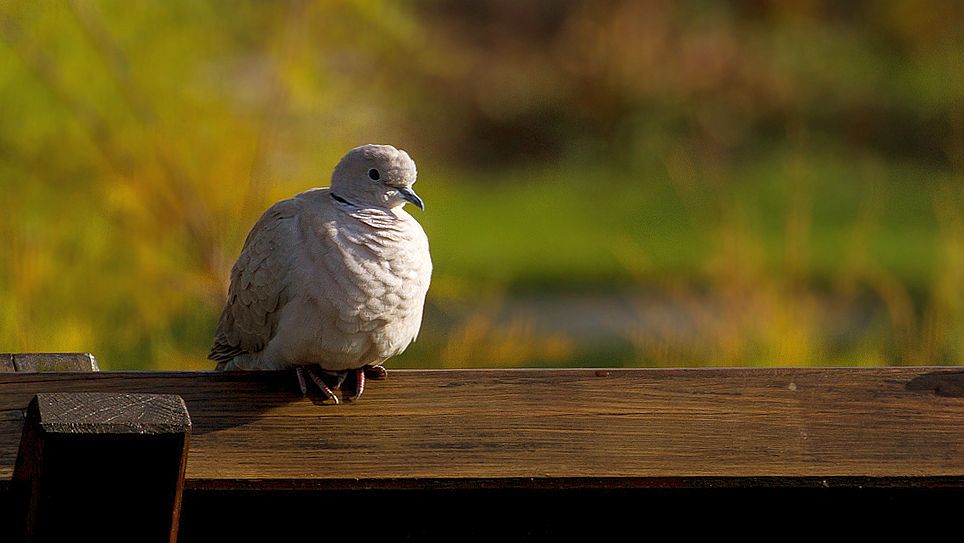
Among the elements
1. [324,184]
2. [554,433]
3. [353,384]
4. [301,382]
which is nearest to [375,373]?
[353,384]

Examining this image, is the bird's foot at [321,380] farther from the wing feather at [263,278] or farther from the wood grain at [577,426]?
the wing feather at [263,278]

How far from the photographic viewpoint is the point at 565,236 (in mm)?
8102

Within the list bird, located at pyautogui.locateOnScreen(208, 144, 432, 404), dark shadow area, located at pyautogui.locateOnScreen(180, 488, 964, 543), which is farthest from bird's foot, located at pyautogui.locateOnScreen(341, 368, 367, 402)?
dark shadow area, located at pyautogui.locateOnScreen(180, 488, 964, 543)

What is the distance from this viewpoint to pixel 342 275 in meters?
1.89

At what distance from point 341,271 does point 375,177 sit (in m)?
0.22

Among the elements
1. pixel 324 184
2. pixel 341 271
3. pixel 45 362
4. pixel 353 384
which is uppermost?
pixel 341 271

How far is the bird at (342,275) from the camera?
1.89m

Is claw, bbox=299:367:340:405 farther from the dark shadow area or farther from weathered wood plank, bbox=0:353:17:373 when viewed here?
weathered wood plank, bbox=0:353:17:373

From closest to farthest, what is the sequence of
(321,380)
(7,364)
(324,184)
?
(321,380), (7,364), (324,184)

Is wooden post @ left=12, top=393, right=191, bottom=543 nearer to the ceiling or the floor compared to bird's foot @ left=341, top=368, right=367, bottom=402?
nearer to the ceiling

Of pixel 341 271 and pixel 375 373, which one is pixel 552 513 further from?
pixel 341 271

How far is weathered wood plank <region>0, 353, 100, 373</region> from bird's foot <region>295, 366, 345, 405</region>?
353 mm

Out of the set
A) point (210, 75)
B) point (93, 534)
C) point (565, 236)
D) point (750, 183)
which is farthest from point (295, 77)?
point (750, 183)

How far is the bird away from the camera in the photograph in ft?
6.20
